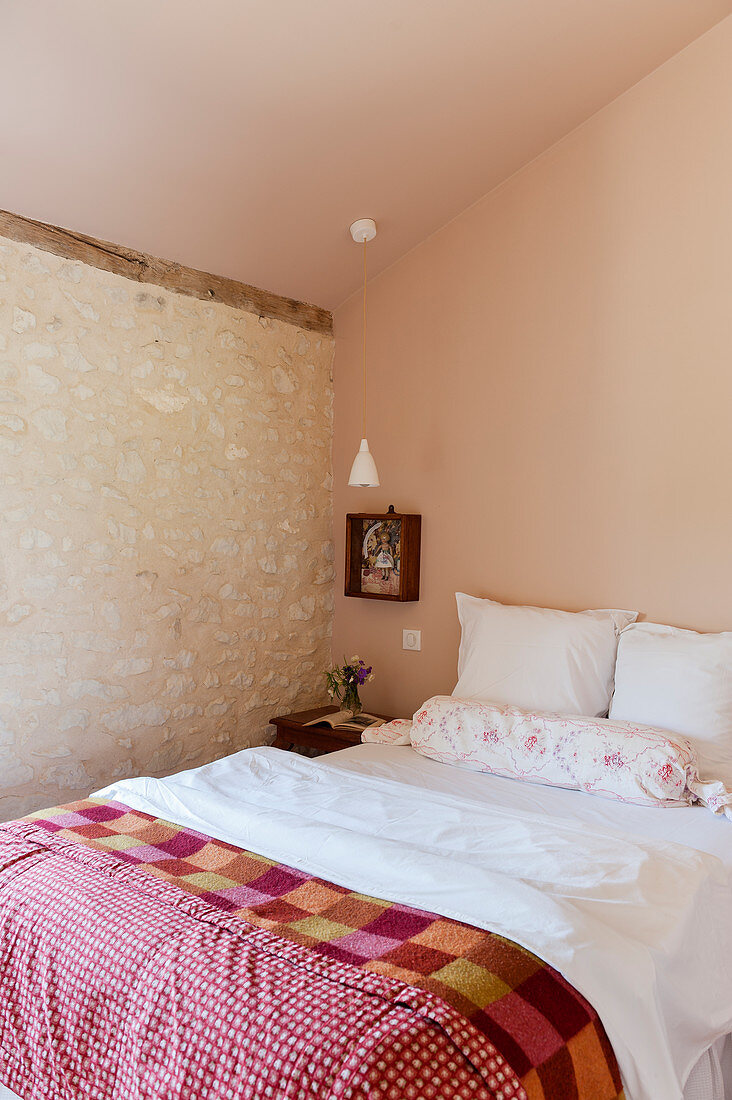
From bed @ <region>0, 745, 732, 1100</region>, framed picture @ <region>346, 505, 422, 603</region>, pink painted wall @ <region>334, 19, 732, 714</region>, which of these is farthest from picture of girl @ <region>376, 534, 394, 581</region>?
bed @ <region>0, 745, 732, 1100</region>

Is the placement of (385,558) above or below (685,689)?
above

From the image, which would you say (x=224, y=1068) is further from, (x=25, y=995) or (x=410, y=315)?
(x=410, y=315)

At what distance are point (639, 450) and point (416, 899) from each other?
72.1 inches

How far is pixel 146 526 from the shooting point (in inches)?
115

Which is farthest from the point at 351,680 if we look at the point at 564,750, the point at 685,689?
the point at 685,689

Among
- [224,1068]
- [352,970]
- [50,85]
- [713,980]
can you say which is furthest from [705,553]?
[50,85]

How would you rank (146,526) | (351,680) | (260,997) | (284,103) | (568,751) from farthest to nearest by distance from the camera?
(351,680)
(146,526)
(284,103)
(568,751)
(260,997)

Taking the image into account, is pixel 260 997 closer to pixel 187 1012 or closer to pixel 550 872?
pixel 187 1012

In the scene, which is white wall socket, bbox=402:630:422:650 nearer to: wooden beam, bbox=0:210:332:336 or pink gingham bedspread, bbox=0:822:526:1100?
wooden beam, bbox=0:210:332:336

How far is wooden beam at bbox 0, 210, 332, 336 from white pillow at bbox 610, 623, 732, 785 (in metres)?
2.03

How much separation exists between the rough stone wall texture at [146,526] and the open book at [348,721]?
0.32 m

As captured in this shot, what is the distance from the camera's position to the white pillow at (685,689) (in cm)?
228

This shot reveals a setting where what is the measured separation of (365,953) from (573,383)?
220 centimetres

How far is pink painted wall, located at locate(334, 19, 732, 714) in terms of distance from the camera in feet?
8.55
